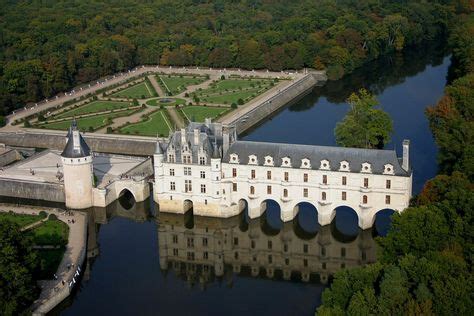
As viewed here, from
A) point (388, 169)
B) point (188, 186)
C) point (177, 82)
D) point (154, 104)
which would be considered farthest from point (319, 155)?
point (177, 82)

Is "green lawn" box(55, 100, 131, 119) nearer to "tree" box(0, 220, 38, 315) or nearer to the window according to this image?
the window

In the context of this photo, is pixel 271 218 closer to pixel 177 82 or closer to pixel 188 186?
pixel 188 186

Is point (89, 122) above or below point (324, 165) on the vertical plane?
below

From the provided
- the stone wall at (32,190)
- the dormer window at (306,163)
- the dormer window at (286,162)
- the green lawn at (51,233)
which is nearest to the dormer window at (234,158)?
the dormer window at (286,162)

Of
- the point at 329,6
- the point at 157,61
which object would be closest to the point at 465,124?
the point at 157,61

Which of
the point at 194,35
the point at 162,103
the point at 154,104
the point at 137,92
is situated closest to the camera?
the point at 154,104

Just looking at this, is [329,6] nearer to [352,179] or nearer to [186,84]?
[186,84]

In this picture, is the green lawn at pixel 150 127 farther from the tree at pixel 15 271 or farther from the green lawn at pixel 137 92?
the tree at pixel 15 271
